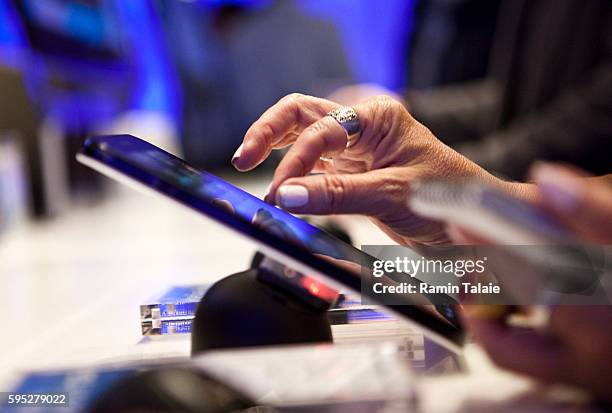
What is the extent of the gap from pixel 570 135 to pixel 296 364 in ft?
2.93

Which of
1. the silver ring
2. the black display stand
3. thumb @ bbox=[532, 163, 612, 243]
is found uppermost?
the silver ring

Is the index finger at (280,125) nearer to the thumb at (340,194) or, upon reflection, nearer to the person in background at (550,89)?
the thumb at (340,194)

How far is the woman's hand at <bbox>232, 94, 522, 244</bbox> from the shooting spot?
1.13 feet

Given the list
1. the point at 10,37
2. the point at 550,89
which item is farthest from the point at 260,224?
the point at 10,37

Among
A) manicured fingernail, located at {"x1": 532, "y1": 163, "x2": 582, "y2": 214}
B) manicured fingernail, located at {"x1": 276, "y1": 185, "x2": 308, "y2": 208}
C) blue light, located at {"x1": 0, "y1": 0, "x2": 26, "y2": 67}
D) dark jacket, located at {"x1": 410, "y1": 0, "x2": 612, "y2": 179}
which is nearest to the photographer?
manicured fingernail, located at {"x1": 532, "y1": 163, "x2": 582, "y2": 214}

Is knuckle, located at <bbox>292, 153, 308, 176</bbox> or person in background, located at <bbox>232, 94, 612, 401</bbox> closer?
person in background, located at <bbox>232, 94, 612, 401</bbox>

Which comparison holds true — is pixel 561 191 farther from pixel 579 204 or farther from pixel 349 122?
pixel 349 122

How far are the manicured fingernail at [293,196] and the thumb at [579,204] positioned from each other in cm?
14

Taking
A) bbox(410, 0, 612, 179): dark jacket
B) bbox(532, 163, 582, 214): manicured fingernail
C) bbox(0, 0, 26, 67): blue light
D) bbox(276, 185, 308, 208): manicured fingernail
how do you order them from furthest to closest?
bbox(0, 0, 26, 67): blue light
bbox(410, 0, 612, 179): dark jacket
bbox(276, 185, 308, 208): manicured fingernail
bbox(532, 163, 582, 214): manicured fingernail

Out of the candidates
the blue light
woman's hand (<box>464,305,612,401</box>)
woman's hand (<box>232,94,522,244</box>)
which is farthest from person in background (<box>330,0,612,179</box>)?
the blue light

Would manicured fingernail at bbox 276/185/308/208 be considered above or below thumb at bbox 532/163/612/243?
above

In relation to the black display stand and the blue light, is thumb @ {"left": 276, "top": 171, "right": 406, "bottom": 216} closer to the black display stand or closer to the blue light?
the black display stand

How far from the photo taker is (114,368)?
0.34 metres

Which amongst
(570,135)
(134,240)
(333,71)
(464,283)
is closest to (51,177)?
(134,240)
